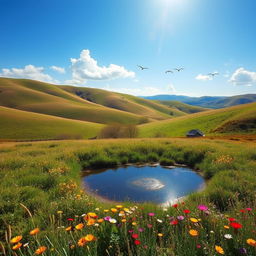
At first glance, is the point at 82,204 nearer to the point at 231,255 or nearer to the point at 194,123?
the point at 231,255

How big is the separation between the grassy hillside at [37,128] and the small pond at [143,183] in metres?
62.0

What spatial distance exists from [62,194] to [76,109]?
139m

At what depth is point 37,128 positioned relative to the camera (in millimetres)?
75688

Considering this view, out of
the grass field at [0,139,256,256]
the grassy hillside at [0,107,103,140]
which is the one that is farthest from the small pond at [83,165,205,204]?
the grassy hillside at [0,107,103,140]

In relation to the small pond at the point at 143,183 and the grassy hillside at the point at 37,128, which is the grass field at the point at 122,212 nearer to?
the small pond at the point at 143,183

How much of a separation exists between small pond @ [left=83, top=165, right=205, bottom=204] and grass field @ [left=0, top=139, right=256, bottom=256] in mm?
908

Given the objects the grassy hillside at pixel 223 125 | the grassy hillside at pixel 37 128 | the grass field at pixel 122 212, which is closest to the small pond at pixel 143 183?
the grass field at pixel 122 212

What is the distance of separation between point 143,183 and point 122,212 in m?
6.63

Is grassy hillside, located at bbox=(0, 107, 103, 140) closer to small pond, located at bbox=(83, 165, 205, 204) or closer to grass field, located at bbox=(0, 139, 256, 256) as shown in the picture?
grass field, located at bbox=(0, 139, 256, 256)

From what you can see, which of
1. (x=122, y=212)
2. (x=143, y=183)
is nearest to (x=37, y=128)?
(x=143, y=183)

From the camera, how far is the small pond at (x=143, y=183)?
8.22 metres

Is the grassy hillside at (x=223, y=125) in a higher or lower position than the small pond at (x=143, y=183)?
lower

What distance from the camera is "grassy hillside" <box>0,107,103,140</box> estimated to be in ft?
→ 220

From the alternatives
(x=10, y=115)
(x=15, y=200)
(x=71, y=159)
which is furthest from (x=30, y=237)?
(x=10, y=115)
